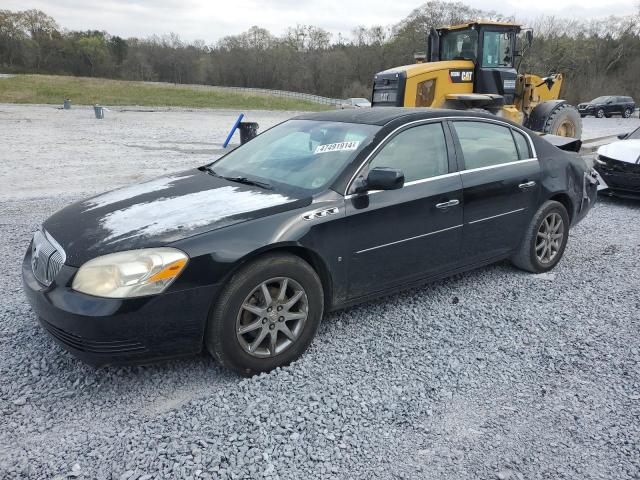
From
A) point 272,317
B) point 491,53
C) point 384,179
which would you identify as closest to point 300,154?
point 384,179

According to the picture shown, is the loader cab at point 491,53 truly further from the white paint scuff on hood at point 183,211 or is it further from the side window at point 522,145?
the white paint scuff on hood at point 183,211

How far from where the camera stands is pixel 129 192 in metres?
3.68

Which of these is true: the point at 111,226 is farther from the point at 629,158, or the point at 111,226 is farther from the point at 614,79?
the point at 614,79

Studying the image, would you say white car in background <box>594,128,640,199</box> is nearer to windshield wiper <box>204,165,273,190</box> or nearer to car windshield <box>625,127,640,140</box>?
car windshield <box>625,127,640,140</box>

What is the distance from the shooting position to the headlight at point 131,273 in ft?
8.63

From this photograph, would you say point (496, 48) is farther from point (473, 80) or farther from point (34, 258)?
point (34, 258)

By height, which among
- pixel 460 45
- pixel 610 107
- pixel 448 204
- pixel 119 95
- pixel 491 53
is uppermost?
pixel 460 45

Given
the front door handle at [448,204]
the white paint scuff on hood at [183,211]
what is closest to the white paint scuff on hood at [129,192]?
the white paint scuff on hood at [183,211]

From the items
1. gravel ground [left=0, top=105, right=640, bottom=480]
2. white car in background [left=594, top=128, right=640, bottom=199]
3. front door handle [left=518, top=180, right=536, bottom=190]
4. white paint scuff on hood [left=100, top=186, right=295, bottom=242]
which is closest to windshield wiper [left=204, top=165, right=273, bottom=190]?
white paint scuff on hood [left=100, top=186, right=295, bottom=242]

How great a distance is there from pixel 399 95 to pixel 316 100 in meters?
43.1

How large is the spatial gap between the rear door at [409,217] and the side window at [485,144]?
0.60ft

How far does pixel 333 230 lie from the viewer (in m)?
3.25

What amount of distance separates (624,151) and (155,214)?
750cm

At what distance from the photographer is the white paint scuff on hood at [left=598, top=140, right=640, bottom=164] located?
7531 millimetres
